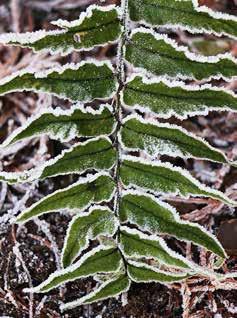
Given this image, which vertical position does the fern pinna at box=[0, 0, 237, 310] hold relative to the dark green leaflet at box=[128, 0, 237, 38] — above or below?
below

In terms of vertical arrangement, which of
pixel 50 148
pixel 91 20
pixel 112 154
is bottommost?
pixel 50 148

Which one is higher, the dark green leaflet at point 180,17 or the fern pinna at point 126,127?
the dark green leaflet at point 180,17

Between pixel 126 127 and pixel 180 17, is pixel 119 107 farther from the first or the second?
pixel 180 17

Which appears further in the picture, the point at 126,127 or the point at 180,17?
the point at 126,127

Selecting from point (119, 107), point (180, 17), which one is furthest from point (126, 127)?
point (180, 17)

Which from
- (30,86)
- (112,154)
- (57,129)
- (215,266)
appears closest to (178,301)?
(215,266)

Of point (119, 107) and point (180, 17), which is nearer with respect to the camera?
point (180, 17)

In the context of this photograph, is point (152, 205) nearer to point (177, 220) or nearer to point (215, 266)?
point (177, 220)

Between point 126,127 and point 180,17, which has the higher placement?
point 180,17
